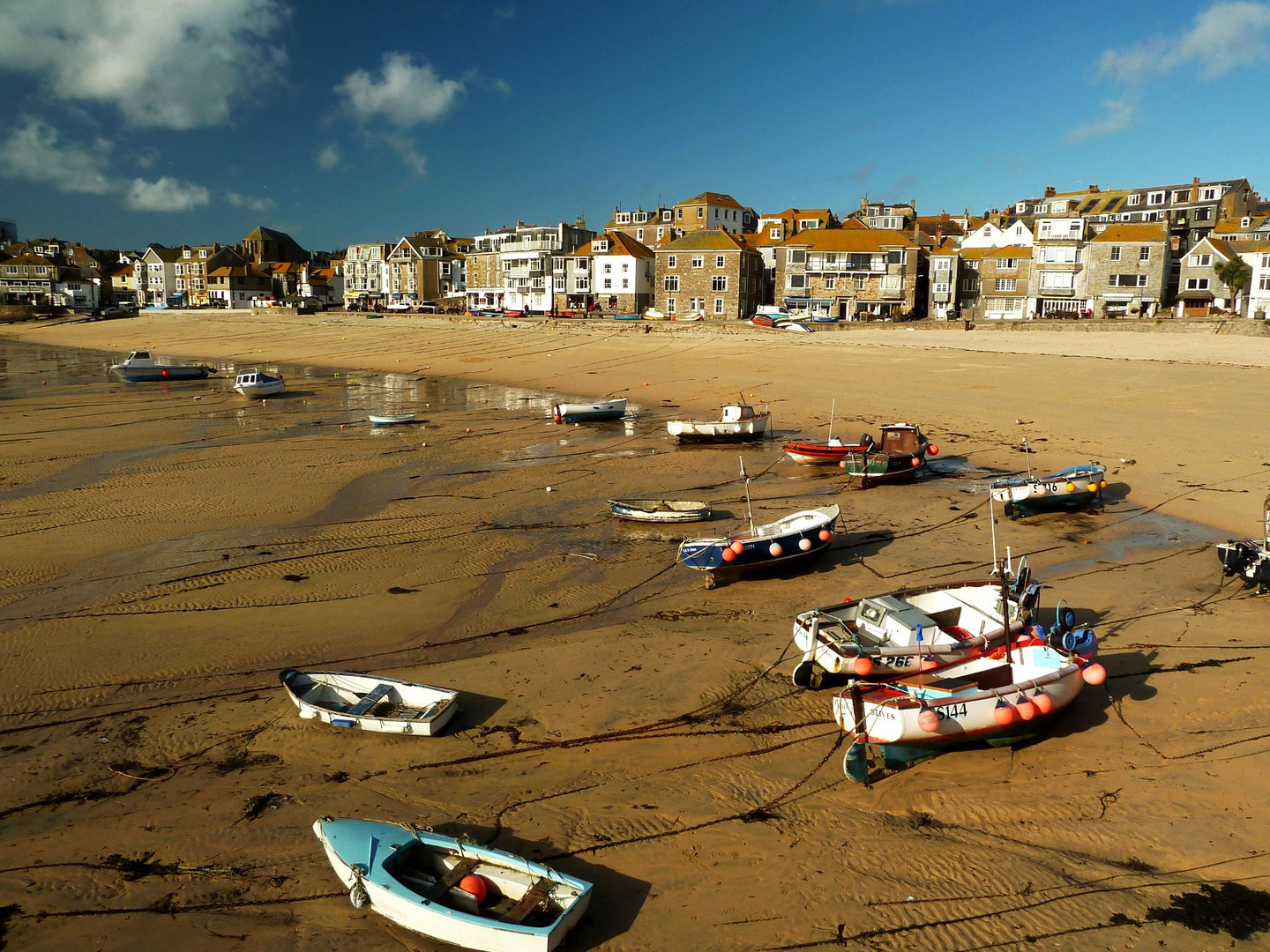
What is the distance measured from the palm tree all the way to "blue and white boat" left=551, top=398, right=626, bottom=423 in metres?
50.1

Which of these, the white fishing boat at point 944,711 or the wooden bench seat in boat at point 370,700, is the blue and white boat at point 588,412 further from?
the white fishing boat at point 944,711

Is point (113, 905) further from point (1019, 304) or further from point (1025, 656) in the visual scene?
point (1019, 304)

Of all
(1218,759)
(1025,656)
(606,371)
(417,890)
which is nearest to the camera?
(417,890)

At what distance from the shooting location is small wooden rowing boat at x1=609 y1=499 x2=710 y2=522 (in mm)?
17922

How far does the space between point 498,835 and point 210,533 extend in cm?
1191

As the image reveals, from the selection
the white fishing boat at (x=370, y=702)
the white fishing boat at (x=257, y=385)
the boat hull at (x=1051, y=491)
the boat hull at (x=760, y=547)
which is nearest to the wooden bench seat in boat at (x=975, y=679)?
the boat hull at (x=760, y=547)

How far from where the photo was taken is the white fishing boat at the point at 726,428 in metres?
26.0

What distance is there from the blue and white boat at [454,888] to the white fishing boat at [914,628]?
4926mm

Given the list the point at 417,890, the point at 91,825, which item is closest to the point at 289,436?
the point at 91,825

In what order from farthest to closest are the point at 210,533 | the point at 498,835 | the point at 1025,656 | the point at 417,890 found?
the point at 210,533
the point at 1025,656
the point at 498,835
the point at 417,890

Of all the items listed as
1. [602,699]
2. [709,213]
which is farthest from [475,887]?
[709,213]

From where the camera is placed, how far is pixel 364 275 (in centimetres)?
11550

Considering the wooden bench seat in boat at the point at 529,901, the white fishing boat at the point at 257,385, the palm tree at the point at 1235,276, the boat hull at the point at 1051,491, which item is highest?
the palm tree at the point at 1235,276

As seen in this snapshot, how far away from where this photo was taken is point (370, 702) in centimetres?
995
